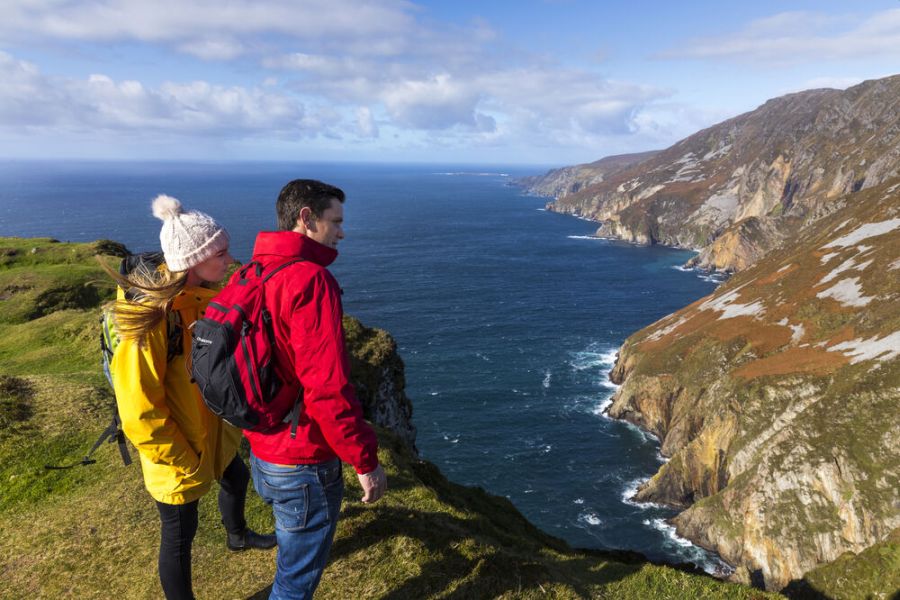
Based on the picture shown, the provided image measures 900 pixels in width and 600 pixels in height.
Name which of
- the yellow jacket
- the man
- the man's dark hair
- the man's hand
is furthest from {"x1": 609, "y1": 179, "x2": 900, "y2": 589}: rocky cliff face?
the man's dark hair

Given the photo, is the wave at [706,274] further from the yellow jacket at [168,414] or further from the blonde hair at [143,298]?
the blonde hair at [143,298]

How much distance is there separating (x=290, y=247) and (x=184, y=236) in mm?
1832

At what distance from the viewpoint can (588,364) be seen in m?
80.4

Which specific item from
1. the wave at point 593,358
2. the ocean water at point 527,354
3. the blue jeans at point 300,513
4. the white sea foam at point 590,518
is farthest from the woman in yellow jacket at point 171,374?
the wave at point 593,358

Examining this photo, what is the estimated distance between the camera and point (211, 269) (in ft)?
20.7

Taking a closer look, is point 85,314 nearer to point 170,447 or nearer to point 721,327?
point 170,447

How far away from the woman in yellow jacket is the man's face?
1.76 meters

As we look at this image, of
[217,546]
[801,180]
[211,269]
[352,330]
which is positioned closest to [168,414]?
[211,269]

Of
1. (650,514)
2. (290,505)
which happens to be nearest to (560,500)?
(650,514)

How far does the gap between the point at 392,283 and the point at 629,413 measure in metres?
66.2

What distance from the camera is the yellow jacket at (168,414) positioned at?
5.67 m

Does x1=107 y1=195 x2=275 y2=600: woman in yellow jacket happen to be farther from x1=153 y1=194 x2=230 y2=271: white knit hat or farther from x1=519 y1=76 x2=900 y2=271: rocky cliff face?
x1=519 y1=76 x2=900 y2=271: rocky cliff face

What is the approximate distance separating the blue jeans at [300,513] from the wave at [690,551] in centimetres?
4273

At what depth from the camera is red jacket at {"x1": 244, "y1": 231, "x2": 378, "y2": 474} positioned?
4695 mm
